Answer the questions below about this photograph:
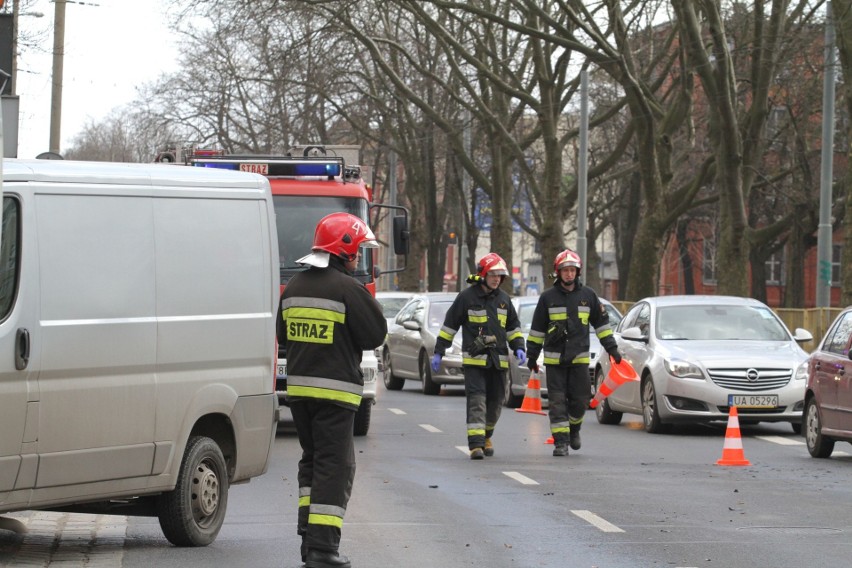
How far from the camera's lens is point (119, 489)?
825 centimetres

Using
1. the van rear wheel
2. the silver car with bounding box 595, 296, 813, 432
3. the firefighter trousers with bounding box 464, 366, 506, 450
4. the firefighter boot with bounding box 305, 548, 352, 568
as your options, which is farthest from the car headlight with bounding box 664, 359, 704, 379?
the firefighter boot with bounding box 305, 548, 352, 568

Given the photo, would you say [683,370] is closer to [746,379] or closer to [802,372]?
[746,379]

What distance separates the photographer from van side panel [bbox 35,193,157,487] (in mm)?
7840

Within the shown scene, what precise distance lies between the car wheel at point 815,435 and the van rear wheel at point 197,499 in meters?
7.35

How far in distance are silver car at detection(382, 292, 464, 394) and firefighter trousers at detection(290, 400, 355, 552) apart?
16044 mm

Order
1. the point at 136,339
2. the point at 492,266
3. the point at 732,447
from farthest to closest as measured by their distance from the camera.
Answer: the point at 492,266 → the point at 732,447 → the point at 136,339

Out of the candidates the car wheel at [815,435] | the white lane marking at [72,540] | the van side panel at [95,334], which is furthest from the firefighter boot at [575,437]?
the van side panel at [95,334]

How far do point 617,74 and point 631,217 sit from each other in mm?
22459

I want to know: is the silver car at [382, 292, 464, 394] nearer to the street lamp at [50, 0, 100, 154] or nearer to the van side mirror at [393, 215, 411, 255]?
the van side mirror at [393, 215, 411, 255]

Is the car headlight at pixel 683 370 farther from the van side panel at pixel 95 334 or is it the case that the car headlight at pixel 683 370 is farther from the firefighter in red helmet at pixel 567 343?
the van side panel at pixel 95 334

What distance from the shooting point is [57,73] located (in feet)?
95.7

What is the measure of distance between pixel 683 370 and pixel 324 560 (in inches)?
403

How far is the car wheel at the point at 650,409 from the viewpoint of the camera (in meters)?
17.6

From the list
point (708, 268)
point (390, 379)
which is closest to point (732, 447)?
point (390, 379)
